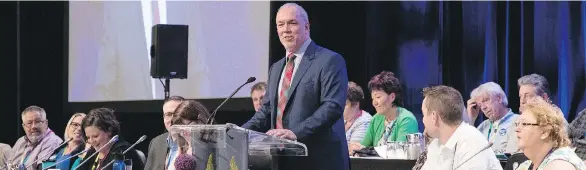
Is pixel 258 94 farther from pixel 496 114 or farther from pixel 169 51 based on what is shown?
pixel 496 114

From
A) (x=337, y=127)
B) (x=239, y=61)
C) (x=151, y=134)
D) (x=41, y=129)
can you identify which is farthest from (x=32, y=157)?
(x=337, y=127)

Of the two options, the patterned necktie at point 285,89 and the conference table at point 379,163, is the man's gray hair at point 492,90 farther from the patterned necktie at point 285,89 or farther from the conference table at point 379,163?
the patterned necktie at point 285,89

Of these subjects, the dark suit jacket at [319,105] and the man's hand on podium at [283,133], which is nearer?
the man's hand on podium at [283,133]

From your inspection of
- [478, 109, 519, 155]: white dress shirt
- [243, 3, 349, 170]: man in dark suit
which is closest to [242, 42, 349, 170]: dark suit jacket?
[243, 3, 349, 170]: man in dark suit

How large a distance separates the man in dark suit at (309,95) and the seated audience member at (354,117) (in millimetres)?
2318

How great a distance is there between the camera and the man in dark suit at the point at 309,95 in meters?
3.27

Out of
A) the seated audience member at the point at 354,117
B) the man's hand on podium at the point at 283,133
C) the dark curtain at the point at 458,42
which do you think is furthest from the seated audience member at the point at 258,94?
the man's hand on podium at the point at 283,133

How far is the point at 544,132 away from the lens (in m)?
3.15

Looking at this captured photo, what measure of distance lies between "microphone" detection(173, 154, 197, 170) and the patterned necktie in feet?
1.67

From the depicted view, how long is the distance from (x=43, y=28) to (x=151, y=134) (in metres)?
1.56

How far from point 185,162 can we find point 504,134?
9.63 feet

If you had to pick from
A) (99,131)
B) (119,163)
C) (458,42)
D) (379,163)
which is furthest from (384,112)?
(119,163)

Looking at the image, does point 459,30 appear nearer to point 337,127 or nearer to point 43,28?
point 337,127

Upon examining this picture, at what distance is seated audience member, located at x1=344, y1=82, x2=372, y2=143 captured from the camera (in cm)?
572
